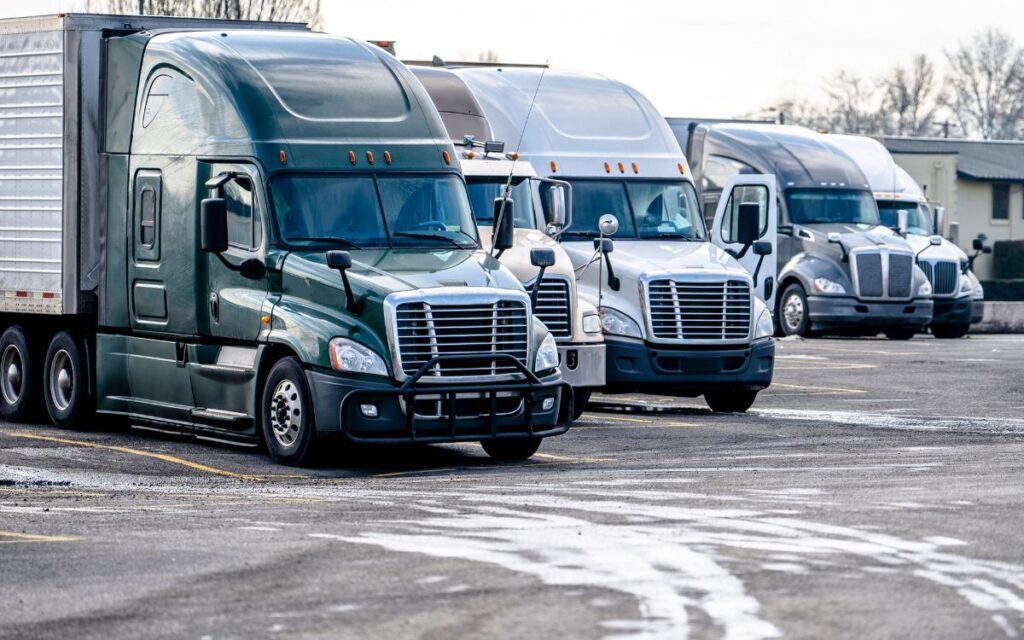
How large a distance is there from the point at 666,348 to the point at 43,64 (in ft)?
21.0

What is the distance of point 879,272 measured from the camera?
109ft

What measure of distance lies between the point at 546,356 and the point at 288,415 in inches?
78.9

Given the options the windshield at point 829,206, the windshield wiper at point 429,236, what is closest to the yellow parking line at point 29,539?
the windshield wiper at point 429,236

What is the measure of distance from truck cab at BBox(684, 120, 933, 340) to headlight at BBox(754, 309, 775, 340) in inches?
494

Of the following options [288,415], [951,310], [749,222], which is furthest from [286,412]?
[951,310]

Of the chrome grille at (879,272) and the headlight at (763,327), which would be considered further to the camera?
the chrome grille at (879,272)

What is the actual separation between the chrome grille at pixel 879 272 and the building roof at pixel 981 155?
38.7 meters

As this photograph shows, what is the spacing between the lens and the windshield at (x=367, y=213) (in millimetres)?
15445

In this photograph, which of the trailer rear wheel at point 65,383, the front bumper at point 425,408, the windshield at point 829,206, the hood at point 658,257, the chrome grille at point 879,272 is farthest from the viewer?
the chrome grille at point 879,272

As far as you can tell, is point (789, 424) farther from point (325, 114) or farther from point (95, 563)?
point (95, 563)

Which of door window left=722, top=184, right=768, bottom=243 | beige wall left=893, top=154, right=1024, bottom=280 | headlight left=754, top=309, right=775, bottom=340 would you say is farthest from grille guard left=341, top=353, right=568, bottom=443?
beige wall left=893, top=154, right=1024, bottom=280

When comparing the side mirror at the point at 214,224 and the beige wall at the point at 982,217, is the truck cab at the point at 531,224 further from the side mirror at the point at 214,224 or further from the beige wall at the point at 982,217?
the beige wall at the point at 982,217

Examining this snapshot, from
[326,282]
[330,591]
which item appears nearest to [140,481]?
[326,282]

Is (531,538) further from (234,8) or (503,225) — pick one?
(234,8)
